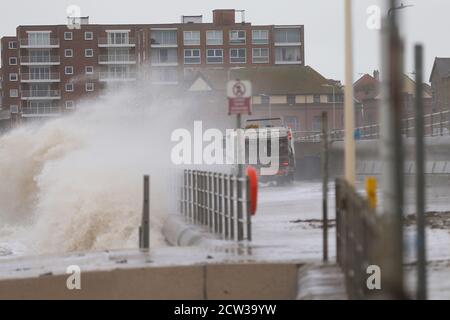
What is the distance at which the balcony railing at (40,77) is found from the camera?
140750 mm

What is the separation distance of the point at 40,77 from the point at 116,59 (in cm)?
986

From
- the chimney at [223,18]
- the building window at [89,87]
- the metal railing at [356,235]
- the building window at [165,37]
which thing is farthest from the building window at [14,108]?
the metal railing at [356,235]

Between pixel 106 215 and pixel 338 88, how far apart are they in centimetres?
9628

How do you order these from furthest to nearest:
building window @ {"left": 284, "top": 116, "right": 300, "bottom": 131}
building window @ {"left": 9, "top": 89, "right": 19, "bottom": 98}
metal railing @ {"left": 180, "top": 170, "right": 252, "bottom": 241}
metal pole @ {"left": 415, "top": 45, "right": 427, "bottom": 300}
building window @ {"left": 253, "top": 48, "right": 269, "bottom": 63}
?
building window @ {"left": 9, "top": 89, "right": 19, "bottom": 98}
building window @ {"left": 253, "top": 48, "right": 269, "bottom": 63}
building window @ {"left": 284, "top": 116, "right": 300, "bottom": 131}
metal railing @ {"left": 180, "top": 170, "right": 252, "bottom": 241}
metal pole @ {"left": 415, "top": 45, "right": 427, "bottom": 300}

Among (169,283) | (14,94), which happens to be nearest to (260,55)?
(14,94)

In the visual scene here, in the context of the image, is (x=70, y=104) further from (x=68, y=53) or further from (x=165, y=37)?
(x=165, y=37)

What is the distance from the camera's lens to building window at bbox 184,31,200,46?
13788 cm

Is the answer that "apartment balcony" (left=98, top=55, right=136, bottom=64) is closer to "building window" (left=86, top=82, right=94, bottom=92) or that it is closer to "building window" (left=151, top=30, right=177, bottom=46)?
"building window" (left=86, top=82, right=94, bottom=92)

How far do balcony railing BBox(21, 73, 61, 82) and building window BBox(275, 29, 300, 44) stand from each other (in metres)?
27.8

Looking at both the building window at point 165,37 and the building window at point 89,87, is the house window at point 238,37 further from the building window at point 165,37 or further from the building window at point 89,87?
the building window at point 89,87

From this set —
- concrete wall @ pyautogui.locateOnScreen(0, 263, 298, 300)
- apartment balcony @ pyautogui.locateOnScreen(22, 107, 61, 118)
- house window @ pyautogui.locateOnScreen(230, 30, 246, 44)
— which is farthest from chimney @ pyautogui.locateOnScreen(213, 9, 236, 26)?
concrete wall @ pyautogui.locateOnScreen(0, 263, 298, 300)

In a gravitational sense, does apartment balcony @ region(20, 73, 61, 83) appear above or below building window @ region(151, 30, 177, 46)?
below
